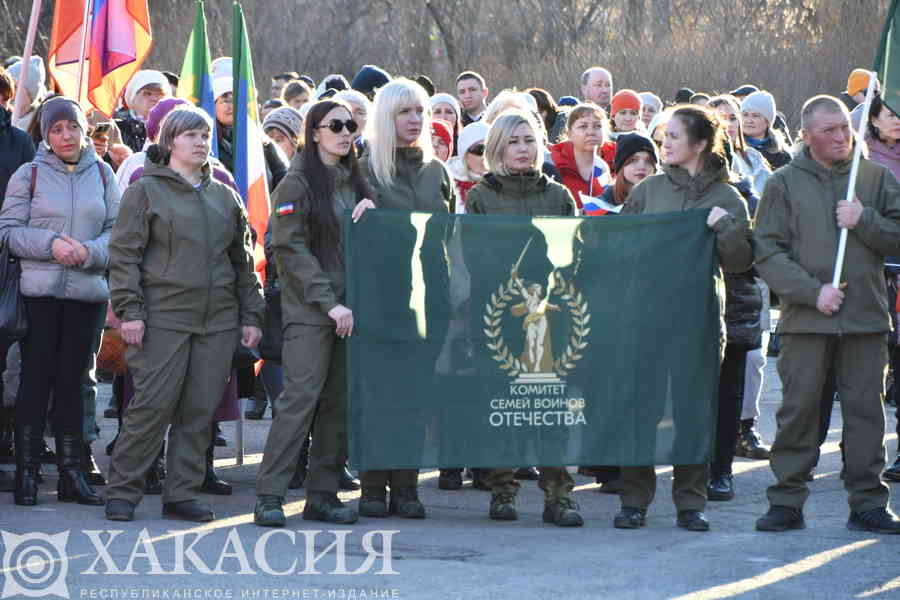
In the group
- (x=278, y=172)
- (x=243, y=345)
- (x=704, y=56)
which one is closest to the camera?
(x=243, y=345)

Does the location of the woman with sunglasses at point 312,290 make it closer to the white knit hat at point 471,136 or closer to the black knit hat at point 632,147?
the black knit hat at point 632,147

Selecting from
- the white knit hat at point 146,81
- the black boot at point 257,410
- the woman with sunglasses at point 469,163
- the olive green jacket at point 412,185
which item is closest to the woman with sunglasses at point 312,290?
the olive green jacket at point 412,185

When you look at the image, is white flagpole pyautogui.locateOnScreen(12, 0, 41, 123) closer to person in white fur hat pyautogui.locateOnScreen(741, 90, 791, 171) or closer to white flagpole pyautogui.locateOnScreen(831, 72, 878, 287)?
white flagpole pyautogui.locateOnScreen(831, 72, 878, 287)

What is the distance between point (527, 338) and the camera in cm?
803

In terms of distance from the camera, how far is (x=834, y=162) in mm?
7992

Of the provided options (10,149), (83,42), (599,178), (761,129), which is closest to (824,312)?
(599,178)

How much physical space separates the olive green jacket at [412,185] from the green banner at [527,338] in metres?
0.36

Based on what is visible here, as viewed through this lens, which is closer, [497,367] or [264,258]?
[497,367]

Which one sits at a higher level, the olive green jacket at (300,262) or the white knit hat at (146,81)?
the white knit hat at (146,81)

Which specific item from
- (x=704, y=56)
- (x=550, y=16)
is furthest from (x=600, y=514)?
(x=550, y=16)

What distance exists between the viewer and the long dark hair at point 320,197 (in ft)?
26.4

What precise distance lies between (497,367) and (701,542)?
129 cm

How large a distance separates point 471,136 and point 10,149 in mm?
2977

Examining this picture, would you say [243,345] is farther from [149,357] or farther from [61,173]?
[61,173]
